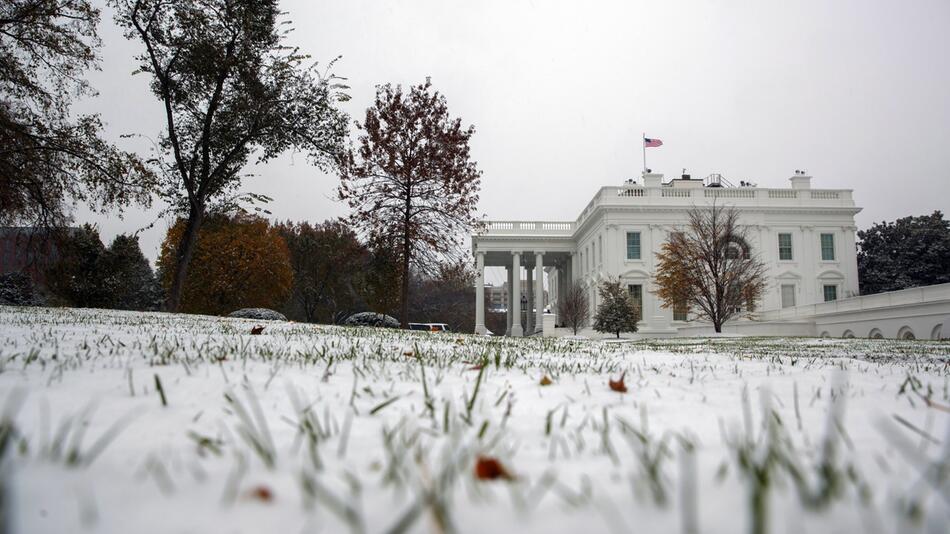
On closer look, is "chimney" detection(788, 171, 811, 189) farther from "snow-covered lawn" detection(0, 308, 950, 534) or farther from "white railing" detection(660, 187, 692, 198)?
"snow-covered lawn" detection(0, 308, 950, 534)

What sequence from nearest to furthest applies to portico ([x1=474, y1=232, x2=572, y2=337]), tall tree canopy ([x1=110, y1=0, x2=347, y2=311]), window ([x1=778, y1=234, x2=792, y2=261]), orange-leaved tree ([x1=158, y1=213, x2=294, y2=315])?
tall tree canopy ([x1=110, y1=0, x2=347, y2=311]) < orange-leaved tree ([x1=158, y1=213, x2=294, y2=315]) < window ([x1=778, y1=234, x2=792, y2=261]) < portico ([x1=474, y1=232, x2=572, y2=337])

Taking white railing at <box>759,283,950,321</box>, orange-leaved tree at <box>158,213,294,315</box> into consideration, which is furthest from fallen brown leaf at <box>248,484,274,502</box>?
orange-leaved tree at <box>158,213,294,315</box>

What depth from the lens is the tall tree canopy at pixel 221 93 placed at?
632 inches

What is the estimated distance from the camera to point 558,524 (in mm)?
860

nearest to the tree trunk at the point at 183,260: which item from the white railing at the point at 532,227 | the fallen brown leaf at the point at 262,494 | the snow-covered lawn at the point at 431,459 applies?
the snow-covered lawn at the point at 431,459

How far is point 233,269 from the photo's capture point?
27.4 m

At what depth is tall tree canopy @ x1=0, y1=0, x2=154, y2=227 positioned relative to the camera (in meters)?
12.6

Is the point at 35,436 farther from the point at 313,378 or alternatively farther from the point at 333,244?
the point at 333,244

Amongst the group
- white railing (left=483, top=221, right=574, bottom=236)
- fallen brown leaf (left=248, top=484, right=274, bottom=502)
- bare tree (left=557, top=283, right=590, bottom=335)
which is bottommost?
fallen brown leaf (left=248, top=484, right=274, bottom=502)

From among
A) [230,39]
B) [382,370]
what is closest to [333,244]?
[230,39]

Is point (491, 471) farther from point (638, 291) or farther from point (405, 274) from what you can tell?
point (638, 291)

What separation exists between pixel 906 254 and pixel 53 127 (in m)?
53.3

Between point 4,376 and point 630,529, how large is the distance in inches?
112

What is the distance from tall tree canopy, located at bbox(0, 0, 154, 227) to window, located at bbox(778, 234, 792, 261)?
139 ft
